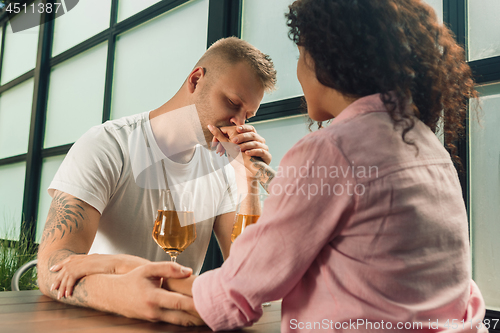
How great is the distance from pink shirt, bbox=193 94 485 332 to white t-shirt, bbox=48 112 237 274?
949 millimetres

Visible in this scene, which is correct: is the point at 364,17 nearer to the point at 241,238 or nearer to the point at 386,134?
the point at 386,134

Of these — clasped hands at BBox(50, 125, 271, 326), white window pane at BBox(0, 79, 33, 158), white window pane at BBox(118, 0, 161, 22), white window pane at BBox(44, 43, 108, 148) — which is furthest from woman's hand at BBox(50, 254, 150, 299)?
white window pane at BBox(0, 79, 33, 158)

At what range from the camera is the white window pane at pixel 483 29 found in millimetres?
1434

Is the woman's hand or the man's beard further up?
the man's beard

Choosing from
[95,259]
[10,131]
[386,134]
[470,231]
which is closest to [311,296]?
[386,134]

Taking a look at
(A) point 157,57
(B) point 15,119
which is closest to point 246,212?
(A) point 157,57

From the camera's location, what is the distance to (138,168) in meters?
1.62

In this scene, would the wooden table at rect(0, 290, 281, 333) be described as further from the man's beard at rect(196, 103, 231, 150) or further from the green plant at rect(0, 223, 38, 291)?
the green plant at rect(0, 223, 38, 291)

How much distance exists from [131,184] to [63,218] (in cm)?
35

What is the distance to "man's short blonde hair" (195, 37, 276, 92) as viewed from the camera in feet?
5.52

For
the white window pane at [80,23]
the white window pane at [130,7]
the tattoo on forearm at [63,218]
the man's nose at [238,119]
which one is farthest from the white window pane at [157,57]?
the tattoo on forearm at [63,218]

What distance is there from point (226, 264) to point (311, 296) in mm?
151

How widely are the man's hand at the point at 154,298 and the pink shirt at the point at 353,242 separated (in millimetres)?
150

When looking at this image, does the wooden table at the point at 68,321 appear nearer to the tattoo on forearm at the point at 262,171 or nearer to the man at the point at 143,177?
the man at the point at 143,177
